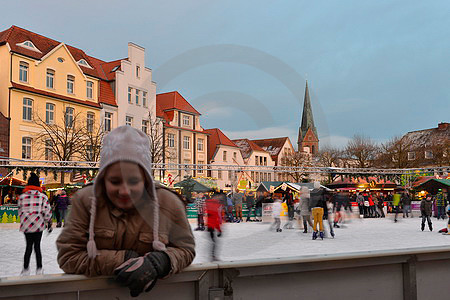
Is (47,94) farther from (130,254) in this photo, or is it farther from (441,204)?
(130,254)

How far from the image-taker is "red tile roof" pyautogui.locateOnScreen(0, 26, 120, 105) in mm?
29681

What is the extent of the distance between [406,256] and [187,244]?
1418 millimetres

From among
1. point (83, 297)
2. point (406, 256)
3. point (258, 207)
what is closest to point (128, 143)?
point (83, 297)

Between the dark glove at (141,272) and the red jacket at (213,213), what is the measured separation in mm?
6982

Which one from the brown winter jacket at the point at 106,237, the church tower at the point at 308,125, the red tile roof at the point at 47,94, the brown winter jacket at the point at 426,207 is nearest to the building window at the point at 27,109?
the red tile roof at the point at 47,94

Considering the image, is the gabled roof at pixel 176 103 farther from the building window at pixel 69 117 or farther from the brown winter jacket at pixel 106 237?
the building window at pixel 69 117

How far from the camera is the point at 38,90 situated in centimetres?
3031

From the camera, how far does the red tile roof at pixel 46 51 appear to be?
29.7 m

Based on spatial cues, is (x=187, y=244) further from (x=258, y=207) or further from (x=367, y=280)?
(x=258, y=207)

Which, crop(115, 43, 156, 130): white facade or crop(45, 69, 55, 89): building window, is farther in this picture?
crop(45, 69, 55, 89): building window

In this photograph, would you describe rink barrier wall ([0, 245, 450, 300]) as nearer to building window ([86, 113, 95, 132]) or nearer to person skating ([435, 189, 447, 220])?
person skating ([435, 189, 447, 220])

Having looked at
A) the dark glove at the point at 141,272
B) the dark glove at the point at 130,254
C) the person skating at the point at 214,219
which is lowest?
the person skating at the point at 214,219

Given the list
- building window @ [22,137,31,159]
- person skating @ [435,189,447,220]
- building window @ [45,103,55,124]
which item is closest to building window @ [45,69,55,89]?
building window @ [45,103,55,124]

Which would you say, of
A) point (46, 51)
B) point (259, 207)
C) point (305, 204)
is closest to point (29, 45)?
point (46, 51)
